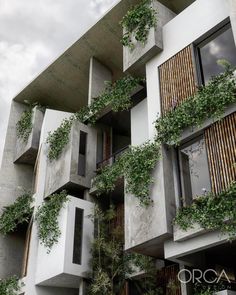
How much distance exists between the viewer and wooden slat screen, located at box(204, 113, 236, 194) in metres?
11.0

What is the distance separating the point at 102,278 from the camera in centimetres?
1379

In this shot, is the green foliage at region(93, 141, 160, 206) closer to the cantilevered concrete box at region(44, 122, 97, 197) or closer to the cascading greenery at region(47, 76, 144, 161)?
the cantilevered concrete box at region(44, 122, 97, 197)

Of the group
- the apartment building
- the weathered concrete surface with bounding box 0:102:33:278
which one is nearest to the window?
the apartment building

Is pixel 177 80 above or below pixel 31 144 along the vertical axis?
below

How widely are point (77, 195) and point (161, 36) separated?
730 centimetres

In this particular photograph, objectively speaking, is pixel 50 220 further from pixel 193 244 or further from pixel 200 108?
pixel 200 108

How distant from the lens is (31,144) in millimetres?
20109

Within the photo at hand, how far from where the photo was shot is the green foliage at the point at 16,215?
17.7 metres

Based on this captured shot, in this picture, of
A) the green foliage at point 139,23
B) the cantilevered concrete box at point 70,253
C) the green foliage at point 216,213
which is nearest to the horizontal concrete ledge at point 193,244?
the green foliage at point 216,213

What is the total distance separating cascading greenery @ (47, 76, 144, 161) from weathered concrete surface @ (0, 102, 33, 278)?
11.7ft

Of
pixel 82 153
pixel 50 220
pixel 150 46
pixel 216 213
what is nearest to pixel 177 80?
pixel 150 46

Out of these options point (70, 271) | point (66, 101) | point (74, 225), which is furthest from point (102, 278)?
point (66, 101)

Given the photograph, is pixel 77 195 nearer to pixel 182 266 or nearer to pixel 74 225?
pixel 74 225

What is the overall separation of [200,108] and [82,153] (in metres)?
7.23
